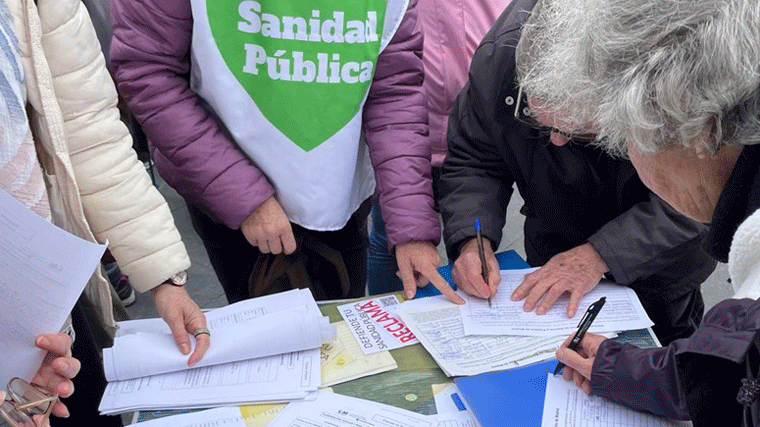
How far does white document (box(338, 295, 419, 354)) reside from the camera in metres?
1.46

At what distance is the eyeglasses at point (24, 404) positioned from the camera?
1061 millimetres

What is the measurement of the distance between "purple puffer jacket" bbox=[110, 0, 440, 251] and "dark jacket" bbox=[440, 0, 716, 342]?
124 millimetres

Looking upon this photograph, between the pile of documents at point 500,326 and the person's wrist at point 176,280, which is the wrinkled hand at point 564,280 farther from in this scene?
the person's wrist at point 176,280

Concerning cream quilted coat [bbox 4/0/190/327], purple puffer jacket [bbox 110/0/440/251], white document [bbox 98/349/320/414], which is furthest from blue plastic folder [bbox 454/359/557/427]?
A: cream quilted coat [bbox 4/0/190/327]

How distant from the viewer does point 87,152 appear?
Result: 1374mm

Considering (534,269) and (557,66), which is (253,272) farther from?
(557,66)

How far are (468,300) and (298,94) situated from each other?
1.89ft

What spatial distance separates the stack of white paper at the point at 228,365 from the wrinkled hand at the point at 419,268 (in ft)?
0.87

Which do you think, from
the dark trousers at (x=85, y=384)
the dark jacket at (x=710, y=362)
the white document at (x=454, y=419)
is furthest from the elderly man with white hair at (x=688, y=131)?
the dark trousers at (x=85, y=384)

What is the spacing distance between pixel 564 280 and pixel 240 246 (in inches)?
31.7

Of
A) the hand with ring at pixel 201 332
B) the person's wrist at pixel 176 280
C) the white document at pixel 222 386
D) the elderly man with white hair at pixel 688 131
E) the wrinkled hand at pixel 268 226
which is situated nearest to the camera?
the elderly man with white hair at pixel 688 131

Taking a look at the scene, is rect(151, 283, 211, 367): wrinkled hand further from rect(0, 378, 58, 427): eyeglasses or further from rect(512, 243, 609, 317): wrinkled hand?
Answer: rect(512, 243, 609, 317): wrinkled hand

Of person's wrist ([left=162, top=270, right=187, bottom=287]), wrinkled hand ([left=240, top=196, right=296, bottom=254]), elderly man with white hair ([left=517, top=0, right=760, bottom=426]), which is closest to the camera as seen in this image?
elderly man with white hair ([left=517, top=0, right=760, bottom=426])

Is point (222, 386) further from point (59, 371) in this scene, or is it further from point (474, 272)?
point (474, 272)
